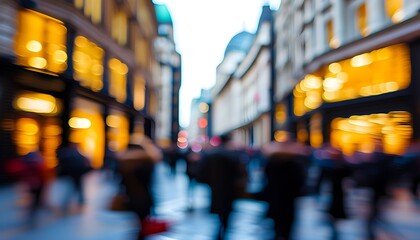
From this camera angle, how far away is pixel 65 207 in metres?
10.9

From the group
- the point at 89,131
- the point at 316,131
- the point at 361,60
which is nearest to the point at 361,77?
the point at 361,60

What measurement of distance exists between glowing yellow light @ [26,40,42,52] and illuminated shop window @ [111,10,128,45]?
32.7ft

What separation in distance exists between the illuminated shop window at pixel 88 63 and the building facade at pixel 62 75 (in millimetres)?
48

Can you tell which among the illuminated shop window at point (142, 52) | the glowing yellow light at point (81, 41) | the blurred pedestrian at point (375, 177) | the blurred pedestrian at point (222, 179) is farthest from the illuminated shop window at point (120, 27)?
the blurred pedestrian at point (222, 179)

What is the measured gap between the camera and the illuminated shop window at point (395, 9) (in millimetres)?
18830

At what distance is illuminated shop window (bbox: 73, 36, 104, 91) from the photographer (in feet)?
68.4

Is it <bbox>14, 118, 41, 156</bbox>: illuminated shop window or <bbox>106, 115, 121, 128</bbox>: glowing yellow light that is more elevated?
<bbox>106, 115, 121, 128</bbox>: glowing yellow light

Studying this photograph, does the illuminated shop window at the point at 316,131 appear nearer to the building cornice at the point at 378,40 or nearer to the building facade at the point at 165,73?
the building cornice at the point at 378,40

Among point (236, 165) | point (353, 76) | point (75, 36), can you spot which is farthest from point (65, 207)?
point (353, 76)

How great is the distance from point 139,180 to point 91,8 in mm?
18923

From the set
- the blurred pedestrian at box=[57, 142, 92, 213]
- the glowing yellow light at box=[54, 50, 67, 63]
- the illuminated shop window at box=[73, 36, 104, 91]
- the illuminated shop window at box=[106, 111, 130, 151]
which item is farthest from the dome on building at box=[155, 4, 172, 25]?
the blurred pedestrian at box=[57, 142, 92, 213]

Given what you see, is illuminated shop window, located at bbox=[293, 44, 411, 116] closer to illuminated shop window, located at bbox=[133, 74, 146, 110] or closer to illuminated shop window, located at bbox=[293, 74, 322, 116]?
illuminated shop window, located at bbox=[293, 74, 322, 116]

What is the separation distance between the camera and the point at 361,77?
22.6 meters

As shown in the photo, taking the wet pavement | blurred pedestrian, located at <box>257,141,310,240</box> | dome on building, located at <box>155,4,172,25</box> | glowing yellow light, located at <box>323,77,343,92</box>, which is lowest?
the wet pavement
